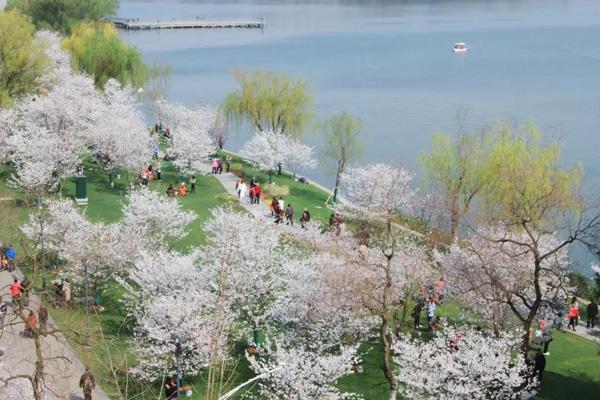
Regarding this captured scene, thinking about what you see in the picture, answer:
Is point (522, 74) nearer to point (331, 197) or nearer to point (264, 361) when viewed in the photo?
point (331, 197)

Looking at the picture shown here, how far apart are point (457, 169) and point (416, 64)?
5297 centimetres

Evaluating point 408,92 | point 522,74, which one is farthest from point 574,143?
point 522,74

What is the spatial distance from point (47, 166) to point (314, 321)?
18.2m

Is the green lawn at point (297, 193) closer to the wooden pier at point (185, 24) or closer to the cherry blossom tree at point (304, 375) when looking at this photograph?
the cherry blossom tree at point (304, 375)

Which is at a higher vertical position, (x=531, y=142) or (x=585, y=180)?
(x=531, y=142)

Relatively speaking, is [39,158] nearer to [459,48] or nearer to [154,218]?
[154,218]

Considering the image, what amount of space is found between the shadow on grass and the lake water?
26411 millimetres

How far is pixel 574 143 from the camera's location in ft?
177

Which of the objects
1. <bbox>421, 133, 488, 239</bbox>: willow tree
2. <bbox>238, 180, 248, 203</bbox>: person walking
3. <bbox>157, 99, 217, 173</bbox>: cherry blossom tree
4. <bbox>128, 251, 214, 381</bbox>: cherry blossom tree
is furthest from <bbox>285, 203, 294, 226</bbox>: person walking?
<bbox>128, 251, 214, 381</bbox>: cherry blossom tree

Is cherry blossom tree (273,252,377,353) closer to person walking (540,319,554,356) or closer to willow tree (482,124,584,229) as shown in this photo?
person walking (540,319,554,356)

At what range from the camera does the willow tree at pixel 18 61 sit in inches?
1879

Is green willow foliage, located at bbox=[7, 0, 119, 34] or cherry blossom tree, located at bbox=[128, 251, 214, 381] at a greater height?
green willow foliage, located at bbox=[7, 0, 119, 34]

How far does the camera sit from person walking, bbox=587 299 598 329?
2628cm

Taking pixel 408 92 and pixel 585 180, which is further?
pixel 408 92
